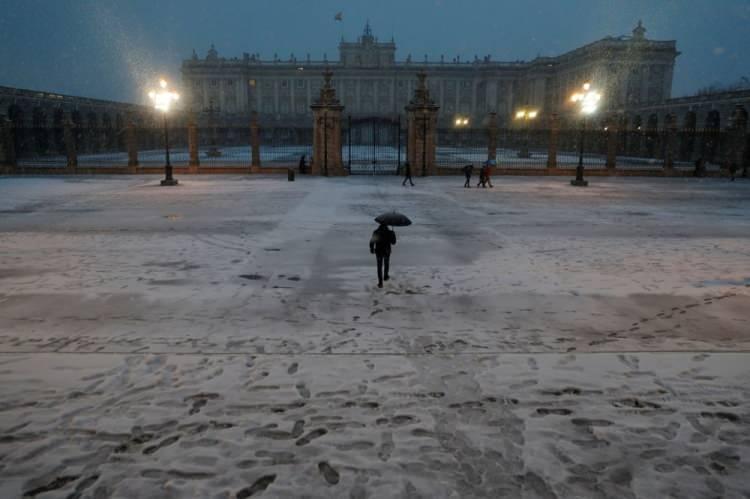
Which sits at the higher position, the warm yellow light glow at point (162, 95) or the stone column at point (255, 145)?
the warm yellow light glow at point (162, 95)

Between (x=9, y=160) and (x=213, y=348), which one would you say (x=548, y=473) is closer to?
(x=213, y=348)

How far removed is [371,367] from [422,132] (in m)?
26.0

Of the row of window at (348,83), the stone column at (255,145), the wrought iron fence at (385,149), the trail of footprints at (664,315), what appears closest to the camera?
the trail of footprints at (664,315)

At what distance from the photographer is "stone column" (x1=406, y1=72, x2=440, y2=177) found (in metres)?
30.2

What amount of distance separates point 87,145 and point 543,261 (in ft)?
205

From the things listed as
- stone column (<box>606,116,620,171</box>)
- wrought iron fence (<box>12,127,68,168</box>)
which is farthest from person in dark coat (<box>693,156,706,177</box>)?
wrought iron fence (<box>12,127,68,168</box>)

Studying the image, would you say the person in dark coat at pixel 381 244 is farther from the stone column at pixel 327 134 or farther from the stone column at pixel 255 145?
the stone column at pixel 255 145

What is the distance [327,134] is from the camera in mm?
30328

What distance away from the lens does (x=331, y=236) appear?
12.8 m

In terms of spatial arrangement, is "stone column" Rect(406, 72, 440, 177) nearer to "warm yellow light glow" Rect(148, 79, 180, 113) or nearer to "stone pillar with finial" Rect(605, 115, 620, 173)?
"stone pillar with finial" Rect(605, 115, 620, 173)

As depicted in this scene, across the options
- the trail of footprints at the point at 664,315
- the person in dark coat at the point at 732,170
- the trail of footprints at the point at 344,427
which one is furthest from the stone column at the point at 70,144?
the person in dark coat at the point at 732,170

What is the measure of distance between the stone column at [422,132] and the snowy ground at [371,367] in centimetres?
1861

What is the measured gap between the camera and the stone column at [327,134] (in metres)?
30.0

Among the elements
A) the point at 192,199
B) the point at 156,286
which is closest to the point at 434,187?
the point at 192,199
